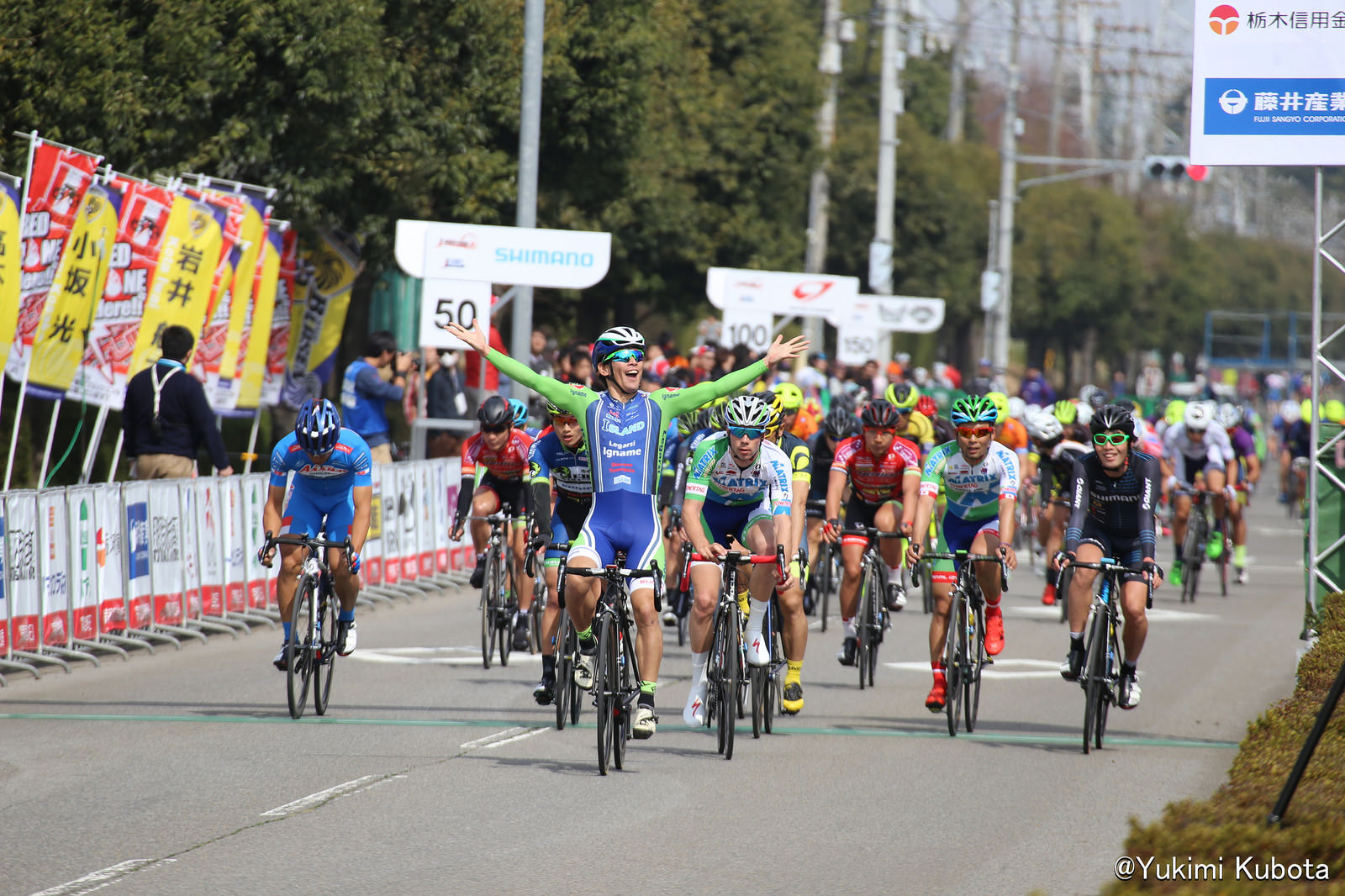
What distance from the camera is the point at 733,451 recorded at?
10.6 m

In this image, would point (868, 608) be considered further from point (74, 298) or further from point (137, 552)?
point (74, 298)

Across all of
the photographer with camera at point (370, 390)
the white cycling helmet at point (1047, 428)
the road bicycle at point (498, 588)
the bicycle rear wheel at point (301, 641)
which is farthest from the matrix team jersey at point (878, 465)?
the photographer with camera at point (370, 390)

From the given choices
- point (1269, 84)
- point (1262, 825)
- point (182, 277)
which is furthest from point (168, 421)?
point (1262, 825)

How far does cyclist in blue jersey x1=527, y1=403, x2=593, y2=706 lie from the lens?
11.4 m

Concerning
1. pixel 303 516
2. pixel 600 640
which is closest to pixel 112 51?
pixel 303 516

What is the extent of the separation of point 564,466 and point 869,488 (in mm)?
2856

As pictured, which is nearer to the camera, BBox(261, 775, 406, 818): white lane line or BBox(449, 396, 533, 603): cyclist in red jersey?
BBox(261, 775, 406, 818): white lane line

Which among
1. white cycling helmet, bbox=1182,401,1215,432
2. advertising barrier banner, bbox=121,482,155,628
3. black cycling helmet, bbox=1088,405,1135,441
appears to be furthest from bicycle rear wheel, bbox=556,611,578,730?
white cycling helmet, bbox=1182,401,1215,432

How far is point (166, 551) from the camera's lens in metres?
14.4

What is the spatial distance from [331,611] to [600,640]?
8.60 ft

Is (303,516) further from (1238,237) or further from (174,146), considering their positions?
(1238,237)

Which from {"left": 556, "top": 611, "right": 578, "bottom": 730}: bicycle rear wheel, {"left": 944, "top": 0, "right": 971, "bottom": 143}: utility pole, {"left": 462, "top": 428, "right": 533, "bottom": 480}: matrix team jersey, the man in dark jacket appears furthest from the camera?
{"left": 944, "top": 0, "right": 971, "bottom": 143}: utility pole

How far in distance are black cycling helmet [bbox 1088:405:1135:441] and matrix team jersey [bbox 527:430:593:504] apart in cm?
308

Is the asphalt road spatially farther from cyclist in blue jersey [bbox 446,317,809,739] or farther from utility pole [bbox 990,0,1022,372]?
utility pole [bbox 990,0,1022,372]
